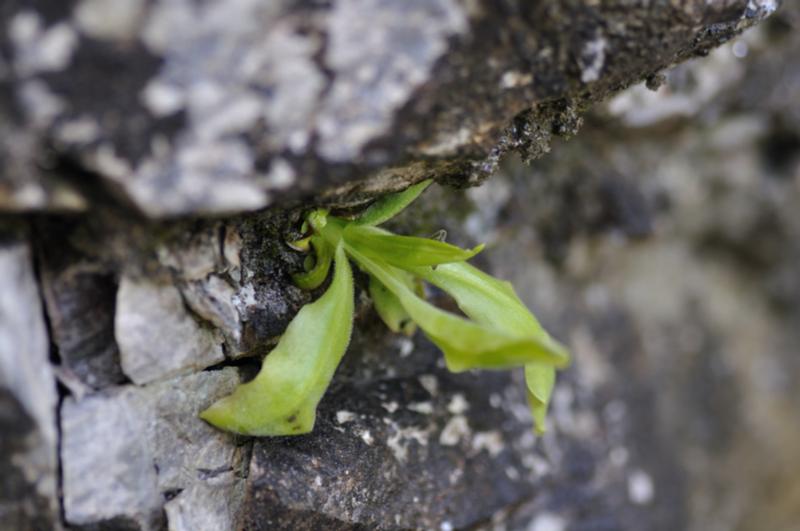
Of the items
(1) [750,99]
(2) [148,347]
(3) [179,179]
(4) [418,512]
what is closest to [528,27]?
(3) [179,179]

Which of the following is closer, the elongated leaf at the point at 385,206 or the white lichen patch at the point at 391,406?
the elongated leaf at the point at 385,206

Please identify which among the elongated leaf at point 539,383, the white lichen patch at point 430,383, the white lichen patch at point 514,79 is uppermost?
the white lichen patch at point 514,79

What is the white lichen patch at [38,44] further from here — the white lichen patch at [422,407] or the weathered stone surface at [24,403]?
the white lichen patch at [422,407]

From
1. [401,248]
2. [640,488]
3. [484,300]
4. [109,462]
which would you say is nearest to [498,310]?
[484,300]

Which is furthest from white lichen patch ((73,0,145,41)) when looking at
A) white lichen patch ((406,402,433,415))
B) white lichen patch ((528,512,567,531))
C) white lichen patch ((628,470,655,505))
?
white lichen patch ((628,470,655,505))

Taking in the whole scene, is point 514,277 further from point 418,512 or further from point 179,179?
point 179,179

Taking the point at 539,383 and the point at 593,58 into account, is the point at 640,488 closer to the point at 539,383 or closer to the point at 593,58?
the point at 539,383

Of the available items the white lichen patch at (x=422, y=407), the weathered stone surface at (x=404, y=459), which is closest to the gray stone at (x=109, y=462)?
the weathered stone surface at (x=404, y=459)
